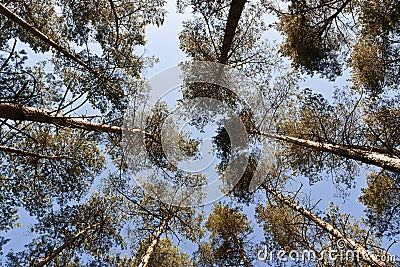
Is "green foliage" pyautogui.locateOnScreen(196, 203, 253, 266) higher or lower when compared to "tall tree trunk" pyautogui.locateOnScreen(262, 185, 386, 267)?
higher

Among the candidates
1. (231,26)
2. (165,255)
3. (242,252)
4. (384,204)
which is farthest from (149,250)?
(384,204)

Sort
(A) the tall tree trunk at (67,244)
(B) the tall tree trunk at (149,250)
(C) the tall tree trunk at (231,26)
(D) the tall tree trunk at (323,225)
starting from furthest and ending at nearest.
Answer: (B) the tall tree trunk at (149,250), (C) the tall tree trunk at (231,26), (A) the tall tree trunk at (67,244), (D) the tall tree trunk at (323,225)

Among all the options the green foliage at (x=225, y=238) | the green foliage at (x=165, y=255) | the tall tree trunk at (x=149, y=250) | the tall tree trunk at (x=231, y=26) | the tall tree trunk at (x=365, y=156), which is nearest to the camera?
the tall tree trunk at (x=365, y=156)

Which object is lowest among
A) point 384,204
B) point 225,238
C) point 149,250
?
point 384,204

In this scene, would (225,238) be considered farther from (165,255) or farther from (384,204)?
(384,204)

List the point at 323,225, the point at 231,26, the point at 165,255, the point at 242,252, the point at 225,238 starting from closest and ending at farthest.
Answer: the point at 231,26 < the point at 323,225 < the point at 165,255 < the point at 242,252 < the point at 225,238

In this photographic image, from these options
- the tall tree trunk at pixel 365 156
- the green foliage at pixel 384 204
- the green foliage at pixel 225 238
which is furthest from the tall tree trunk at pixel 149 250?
the green foliage at pixel 384 204

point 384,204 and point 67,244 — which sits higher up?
point 67,244

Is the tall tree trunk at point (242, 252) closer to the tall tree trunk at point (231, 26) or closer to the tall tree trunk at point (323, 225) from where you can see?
the tall tree trunk at point (323, 225)

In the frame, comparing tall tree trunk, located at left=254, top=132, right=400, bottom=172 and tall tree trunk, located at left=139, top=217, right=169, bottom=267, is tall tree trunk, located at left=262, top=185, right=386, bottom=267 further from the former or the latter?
tall tree trunk, located at left=139, top=217, right=169, bottom=267

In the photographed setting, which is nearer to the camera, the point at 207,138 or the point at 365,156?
the point at 365,156

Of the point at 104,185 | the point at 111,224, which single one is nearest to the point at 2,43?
the point at 104,185

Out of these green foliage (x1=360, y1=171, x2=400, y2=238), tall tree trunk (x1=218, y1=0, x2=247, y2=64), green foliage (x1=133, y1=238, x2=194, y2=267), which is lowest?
green foliage (x1=360, y1=171, x2=400, y2=238)

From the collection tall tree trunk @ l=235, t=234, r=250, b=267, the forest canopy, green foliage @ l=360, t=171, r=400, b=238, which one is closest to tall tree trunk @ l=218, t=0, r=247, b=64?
the forest canopy
